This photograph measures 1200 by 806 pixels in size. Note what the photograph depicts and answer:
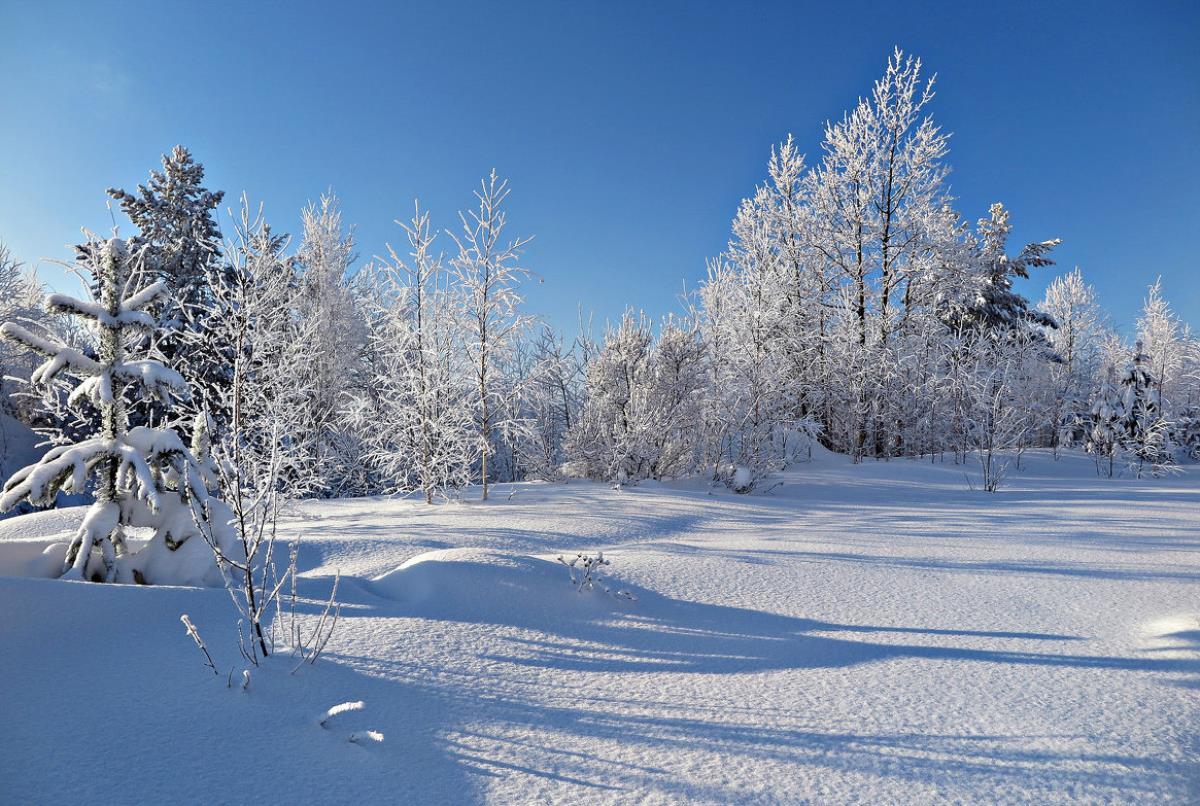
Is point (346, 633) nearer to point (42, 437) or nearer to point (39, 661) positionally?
point (39, 661)

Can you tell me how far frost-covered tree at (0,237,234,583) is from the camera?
4117 mm

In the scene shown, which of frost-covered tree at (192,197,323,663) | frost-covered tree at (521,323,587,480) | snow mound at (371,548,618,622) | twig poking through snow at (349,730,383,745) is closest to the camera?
twig poking through snow at (349,730,383,745)

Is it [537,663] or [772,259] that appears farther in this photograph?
[772,259]

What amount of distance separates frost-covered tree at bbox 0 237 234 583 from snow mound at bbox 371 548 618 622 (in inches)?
59.3

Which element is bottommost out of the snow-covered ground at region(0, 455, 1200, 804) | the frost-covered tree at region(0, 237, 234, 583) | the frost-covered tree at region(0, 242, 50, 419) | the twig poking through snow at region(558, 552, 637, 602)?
the snow-covered ground at region(0, 455, 1200, 804)

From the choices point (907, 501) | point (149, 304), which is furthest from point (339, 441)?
point (907, 501)

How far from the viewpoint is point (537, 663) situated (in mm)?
3023

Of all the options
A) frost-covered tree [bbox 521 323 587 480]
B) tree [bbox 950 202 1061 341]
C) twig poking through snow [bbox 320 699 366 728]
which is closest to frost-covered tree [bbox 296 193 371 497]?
frost-covered tree [bbox 521 323 587 480]

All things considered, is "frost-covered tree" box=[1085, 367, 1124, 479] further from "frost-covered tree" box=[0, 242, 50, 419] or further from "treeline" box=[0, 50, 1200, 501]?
"frost-covered tree" box=[0, 242, 50, 419]

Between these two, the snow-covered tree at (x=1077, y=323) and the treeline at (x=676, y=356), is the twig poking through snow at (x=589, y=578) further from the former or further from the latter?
the snow-covered tree at (x=1077, y=323)

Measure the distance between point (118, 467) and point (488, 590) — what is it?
2933 mm

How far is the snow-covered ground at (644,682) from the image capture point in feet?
6.68

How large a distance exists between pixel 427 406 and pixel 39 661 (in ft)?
20.7

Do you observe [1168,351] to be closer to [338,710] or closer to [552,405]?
[552,405]
